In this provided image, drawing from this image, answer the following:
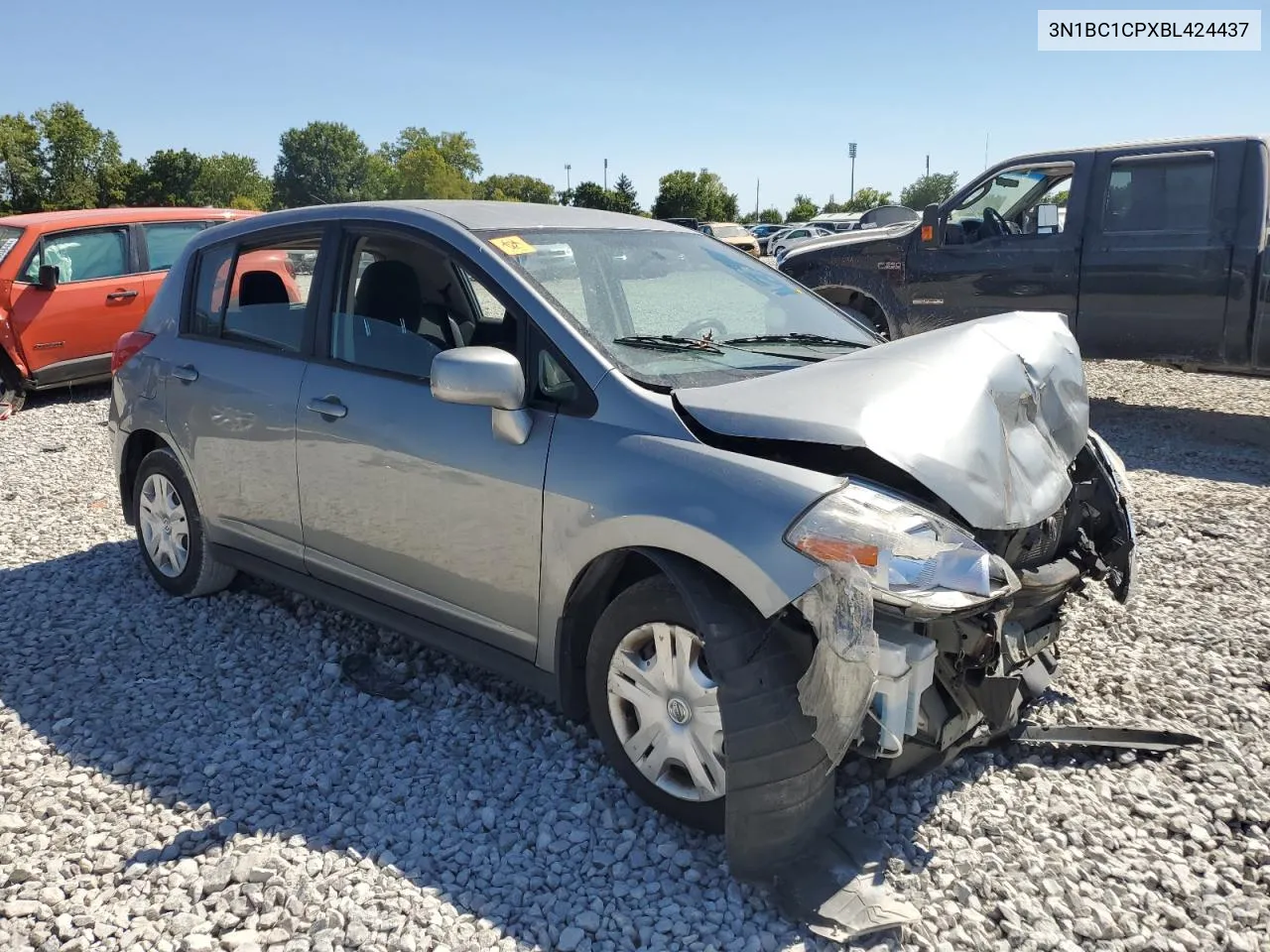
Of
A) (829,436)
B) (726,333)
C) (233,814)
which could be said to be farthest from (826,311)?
(233,814)

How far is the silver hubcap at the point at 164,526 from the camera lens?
466 centimetres

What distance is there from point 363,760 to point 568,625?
3.09ft

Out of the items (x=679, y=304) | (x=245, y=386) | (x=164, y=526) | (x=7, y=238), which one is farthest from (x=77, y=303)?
(x=679, y=304)

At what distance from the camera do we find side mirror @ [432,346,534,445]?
296cm

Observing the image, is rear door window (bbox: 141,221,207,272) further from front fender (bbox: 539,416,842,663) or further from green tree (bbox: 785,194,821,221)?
green tree (bbox: 785,194,821,221)

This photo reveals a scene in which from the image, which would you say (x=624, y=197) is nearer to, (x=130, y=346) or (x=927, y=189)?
(x=927, y=189)

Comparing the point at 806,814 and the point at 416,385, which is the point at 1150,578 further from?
the point at 416,385

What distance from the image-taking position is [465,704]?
371 cm

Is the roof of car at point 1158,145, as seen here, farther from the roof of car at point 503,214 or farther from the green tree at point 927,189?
the green tree at point 927,189

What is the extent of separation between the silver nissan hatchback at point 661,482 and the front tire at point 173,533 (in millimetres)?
136

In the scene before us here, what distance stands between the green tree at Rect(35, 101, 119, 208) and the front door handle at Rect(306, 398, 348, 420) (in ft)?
215

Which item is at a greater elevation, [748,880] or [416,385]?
[416,385]

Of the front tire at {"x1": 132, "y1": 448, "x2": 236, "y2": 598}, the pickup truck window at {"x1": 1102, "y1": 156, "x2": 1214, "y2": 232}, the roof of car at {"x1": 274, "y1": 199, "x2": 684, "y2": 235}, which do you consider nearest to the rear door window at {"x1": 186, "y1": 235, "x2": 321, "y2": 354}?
the roof of car at {"x1": 274, "y1": 199, "x2": 684, "y2": 235}

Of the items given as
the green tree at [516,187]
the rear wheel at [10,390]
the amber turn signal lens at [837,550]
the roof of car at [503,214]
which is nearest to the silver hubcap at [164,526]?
the roof of car at [503,214]
